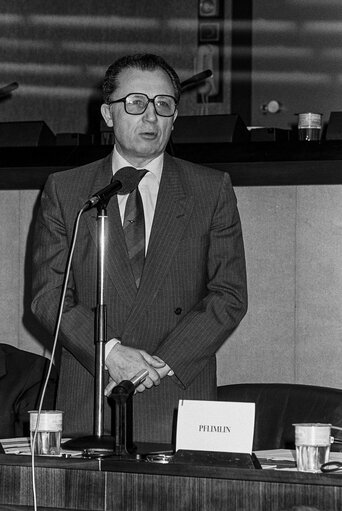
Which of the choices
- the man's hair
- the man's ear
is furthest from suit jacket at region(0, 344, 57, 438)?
the man's hair

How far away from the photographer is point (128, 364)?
7.74 ft

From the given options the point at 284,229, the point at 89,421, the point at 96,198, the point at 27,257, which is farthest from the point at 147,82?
the point at 27,257

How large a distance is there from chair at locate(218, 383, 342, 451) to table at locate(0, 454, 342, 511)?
97 cm

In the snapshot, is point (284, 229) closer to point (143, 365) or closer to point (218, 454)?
point (143, 365)

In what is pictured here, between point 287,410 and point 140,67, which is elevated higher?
point 140,67

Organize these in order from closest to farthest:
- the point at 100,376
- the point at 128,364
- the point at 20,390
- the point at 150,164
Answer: the point at 100,376
the point at 128,364
the point at 150,164
the point at 20,390

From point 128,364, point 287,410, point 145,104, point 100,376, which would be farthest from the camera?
point 287,410

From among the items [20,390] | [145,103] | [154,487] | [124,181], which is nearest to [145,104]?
[145,103]

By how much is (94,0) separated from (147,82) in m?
3.93

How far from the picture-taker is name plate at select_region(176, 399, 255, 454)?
186 cm

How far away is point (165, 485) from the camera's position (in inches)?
71.2

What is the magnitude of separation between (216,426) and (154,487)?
0.16 m

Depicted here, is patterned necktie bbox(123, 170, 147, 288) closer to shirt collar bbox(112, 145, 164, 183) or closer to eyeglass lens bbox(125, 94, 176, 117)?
shirt collar bbox(112, 145, 164, 183)

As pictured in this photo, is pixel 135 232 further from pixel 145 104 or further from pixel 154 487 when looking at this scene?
pixel 154 487
